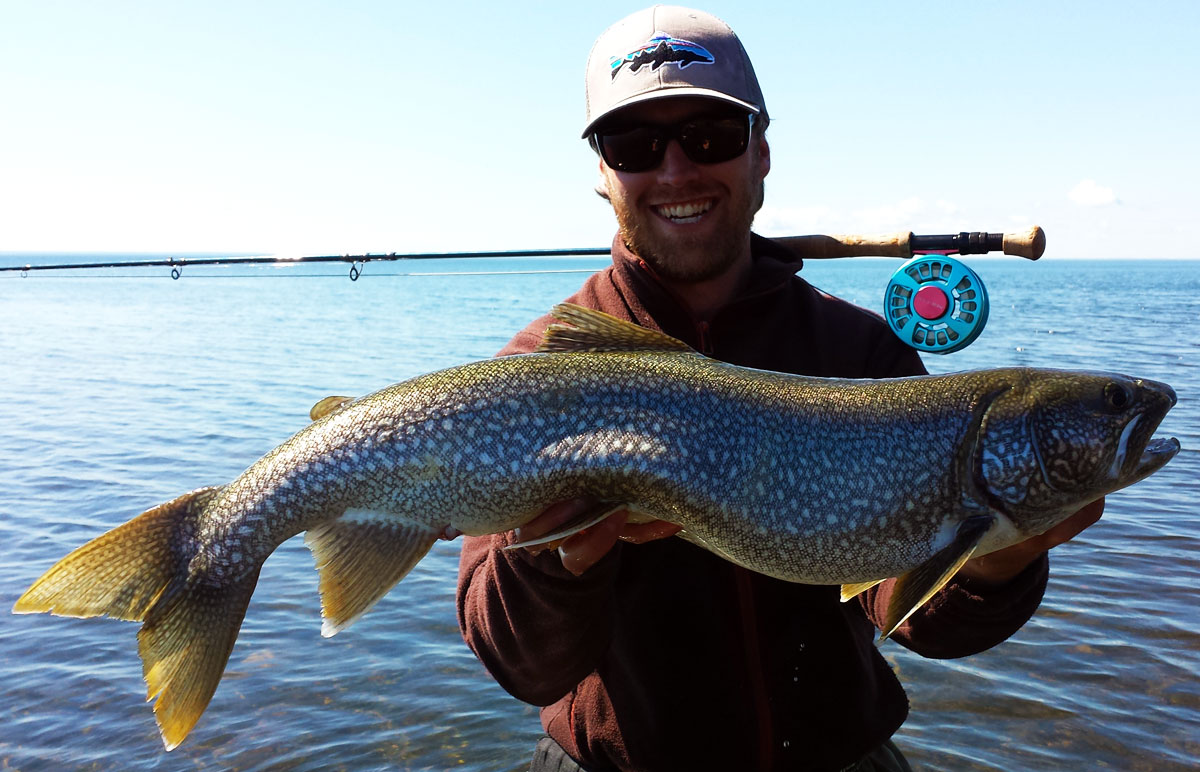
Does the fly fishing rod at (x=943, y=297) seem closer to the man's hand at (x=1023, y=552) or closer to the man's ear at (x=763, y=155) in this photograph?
the man's ear at (x=763, y=155)

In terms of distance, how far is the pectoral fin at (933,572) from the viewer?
274cm

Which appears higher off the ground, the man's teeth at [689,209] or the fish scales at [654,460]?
the man's teeth at [689,209]

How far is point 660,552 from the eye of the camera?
335 cm

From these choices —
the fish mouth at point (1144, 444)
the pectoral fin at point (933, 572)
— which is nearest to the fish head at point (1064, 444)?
the fish mouth at point (1144, 444)

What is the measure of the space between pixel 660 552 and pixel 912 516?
0.93 meters

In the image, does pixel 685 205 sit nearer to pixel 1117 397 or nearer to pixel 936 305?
pixel 936 305

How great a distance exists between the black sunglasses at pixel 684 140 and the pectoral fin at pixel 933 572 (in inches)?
65.9

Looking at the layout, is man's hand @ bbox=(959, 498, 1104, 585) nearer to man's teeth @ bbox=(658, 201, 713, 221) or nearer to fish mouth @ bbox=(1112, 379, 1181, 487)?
fish mouth @ bbox=(1112, 379, 1181, 487)

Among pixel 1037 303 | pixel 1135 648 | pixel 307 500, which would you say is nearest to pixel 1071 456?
pixel 307 500

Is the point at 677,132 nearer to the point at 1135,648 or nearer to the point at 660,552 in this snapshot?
the point at 660,552

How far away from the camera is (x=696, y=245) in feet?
12.0

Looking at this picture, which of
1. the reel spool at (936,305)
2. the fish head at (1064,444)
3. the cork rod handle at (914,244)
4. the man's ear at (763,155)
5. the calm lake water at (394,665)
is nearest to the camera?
the fish head at (1064,444)

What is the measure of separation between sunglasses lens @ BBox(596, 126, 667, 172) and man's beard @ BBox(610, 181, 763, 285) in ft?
0.53

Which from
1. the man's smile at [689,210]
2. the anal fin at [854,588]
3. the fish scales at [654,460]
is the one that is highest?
the man's smile at [689,210]
